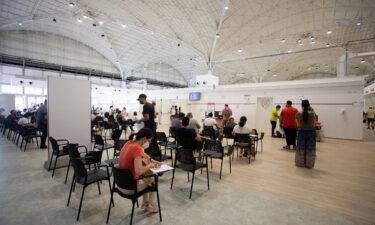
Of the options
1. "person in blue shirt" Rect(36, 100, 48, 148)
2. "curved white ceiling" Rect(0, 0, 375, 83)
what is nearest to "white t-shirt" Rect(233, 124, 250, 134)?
"person in blue shirt" Rect(36, 100, 48, 148)

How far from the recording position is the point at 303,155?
4438mm

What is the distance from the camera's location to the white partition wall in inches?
163

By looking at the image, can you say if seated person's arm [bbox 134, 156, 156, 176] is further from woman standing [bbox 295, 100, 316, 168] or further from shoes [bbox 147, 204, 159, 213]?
woman standing [bbox 295, 100, 316, 168]

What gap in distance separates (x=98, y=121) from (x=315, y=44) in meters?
17.9

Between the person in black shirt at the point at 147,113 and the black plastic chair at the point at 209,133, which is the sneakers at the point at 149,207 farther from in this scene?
the black plastic chair at the point at 209,133

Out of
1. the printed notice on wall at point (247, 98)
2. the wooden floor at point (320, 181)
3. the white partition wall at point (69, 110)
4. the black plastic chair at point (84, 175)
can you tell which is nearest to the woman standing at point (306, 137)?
the wooden floor at point (320, 181)

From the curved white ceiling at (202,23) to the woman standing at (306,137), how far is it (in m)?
7.84

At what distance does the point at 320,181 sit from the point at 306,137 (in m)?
1.10

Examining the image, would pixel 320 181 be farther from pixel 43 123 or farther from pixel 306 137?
pixel 43 123

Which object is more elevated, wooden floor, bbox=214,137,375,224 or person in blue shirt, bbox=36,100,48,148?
person in blue shirt, bbox=36,100,48,148

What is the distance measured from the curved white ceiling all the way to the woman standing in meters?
7.84

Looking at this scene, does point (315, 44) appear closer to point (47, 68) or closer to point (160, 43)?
point (160, 43)

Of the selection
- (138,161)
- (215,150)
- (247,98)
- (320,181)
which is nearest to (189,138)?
(215,150)

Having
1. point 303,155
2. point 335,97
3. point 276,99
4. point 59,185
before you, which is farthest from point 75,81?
point 335,97
